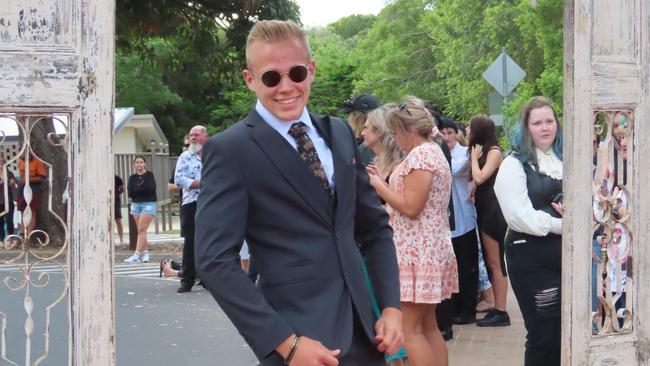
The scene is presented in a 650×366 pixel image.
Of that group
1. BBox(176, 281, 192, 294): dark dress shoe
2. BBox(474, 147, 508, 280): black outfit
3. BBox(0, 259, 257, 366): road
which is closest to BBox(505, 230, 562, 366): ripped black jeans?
BBox(0, 259, 257, 366): road

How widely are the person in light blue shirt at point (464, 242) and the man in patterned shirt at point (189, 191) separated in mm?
3227

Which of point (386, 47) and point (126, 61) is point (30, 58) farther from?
point (386, 47)

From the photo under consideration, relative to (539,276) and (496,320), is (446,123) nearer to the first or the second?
(496,320)

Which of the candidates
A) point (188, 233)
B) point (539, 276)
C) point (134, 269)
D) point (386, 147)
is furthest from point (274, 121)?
point (134, 269)

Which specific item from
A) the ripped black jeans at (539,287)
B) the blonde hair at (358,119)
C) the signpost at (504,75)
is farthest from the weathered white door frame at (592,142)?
the signpost at (504,75)

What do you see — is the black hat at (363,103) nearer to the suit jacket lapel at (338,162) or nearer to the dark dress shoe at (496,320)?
the dark dress shoe at (496,320)

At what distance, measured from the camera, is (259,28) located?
3.47 meters

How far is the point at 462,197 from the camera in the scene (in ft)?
31.9

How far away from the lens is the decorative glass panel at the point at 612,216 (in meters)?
4.87

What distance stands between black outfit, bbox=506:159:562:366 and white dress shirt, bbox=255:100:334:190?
95.4 inches

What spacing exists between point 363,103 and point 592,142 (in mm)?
3447

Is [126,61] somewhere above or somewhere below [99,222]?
above

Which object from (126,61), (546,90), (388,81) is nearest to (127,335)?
(546,90)

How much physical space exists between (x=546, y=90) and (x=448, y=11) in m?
19.8
